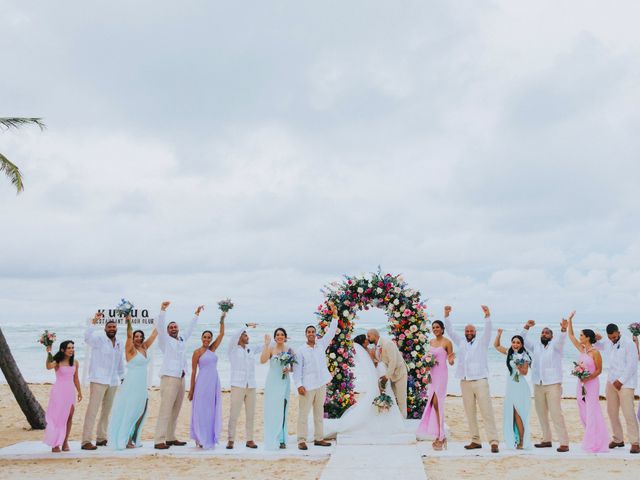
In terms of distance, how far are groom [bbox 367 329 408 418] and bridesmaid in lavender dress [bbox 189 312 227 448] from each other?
257 centimetres

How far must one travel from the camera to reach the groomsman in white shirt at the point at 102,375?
8977 millimetres

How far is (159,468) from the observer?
25.8 ft

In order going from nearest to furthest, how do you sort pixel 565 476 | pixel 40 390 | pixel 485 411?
1. pixel 565 476
2. pixel 485 411
3. pixel 40 390

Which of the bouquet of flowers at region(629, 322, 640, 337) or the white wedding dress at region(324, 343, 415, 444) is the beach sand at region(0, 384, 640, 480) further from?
the bouquet of flowers at region(629, 322, 640, 337)

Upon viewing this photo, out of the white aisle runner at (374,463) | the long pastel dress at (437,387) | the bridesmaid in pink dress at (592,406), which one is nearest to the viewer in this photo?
the white aisle runner at (374,463)

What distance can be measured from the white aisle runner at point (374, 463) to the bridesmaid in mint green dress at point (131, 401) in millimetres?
3153

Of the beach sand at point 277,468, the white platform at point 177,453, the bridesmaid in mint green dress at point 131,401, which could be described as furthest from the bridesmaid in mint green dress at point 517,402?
the bridesmaid in mint green dress at point 131,401

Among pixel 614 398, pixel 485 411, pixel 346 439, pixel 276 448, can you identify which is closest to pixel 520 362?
pixel 485 411

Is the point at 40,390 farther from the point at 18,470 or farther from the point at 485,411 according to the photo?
the point at 485,411

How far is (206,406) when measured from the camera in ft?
29.3

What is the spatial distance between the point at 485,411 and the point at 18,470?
6.75 metres

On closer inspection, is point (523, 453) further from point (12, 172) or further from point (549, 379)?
point (12, 172)

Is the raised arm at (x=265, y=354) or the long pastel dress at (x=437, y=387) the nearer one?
the raised arm at (x=265, y=354)

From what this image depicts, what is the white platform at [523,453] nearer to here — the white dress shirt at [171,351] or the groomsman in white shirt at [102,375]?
the white dress shirt at [171,351]
